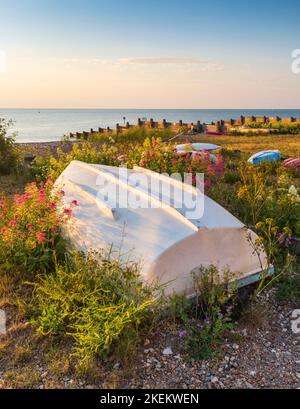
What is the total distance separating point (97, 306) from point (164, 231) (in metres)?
0.90

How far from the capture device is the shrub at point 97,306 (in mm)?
3344

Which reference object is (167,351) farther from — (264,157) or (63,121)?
(63,121)

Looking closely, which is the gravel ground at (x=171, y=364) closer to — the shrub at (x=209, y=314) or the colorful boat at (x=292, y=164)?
the shrub at (x=209, y=314)

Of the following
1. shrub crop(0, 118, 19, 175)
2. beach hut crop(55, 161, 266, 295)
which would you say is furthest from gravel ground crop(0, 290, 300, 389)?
shrub crop(0, 118, 19, 175)

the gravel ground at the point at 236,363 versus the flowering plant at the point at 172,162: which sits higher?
the flowering plant at the point at 172,162

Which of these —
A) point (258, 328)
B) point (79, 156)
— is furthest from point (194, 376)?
point (79, 156)

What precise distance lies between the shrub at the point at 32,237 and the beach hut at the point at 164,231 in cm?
23

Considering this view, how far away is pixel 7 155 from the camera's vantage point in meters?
10.4

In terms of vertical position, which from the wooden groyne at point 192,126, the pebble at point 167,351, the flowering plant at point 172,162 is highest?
the wooden groyne at point 192,126

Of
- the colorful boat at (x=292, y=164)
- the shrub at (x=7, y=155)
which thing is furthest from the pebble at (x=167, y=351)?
the shrub at (x=7, y=155)

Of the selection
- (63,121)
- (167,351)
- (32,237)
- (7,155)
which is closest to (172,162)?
(32,237)

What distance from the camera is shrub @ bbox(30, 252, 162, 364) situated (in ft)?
11.0

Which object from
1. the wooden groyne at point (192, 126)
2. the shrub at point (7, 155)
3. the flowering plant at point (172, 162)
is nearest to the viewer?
the flowering plant at point (172, 162)

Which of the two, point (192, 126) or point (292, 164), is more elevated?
point (192, 126)
